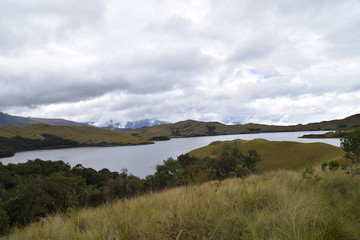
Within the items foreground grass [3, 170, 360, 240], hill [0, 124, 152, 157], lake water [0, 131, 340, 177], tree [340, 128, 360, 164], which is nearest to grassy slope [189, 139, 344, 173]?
lake water [0, 131, 340, 177]

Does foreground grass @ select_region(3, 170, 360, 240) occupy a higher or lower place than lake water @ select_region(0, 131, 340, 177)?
higher

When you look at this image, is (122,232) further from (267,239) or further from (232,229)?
(267,239)

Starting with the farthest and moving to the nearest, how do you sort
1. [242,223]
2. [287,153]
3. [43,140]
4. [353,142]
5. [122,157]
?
[43,140]
[122,157]
[287,153]
[353,142]
[242,223]

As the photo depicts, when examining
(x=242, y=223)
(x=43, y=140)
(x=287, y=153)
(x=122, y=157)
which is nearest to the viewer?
(x=242, y=223)

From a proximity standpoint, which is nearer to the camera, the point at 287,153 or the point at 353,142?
the point at 353,142

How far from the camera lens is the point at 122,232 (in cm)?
314

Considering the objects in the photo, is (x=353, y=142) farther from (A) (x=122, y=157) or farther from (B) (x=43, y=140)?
(B) (x=43, y=140)

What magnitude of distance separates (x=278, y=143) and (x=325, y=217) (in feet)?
191

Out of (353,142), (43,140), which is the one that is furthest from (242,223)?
(43,140)

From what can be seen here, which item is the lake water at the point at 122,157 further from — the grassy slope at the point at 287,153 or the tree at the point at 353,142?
the tree at the point at 353,142

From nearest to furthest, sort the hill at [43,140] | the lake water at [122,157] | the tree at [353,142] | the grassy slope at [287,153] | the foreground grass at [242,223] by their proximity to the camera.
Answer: the foreground grass at [242,223], the tree at [353,142], the grassy slope at [287,153], the lake water at [122,157], the hill at [43,140]

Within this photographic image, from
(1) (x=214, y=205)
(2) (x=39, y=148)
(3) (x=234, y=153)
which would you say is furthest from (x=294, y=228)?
(2) (x=39, y=148)

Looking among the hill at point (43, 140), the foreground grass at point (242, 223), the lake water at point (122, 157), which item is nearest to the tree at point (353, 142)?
the foreground grass at point (242, 223)

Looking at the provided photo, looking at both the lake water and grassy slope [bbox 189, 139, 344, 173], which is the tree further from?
the lake water
